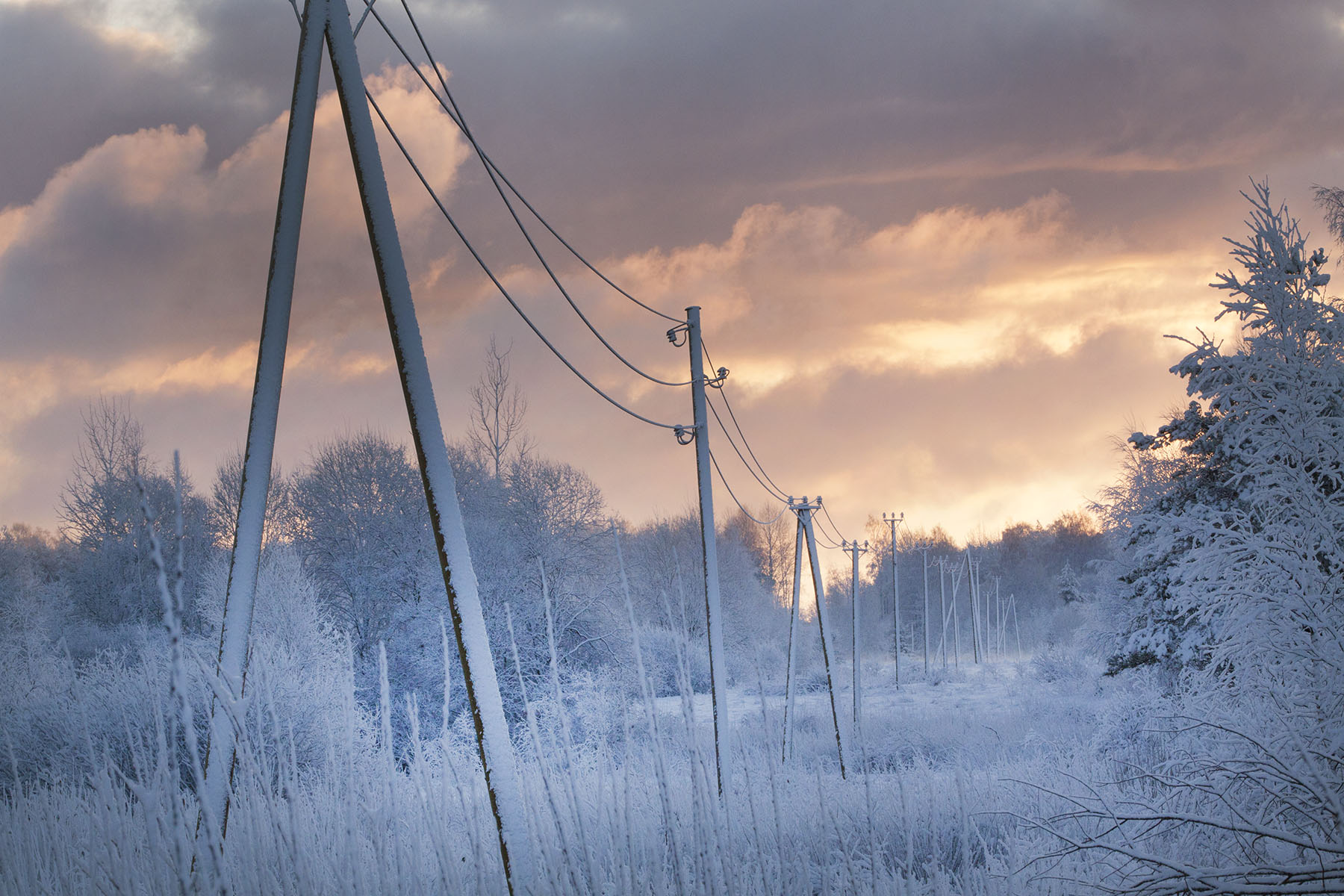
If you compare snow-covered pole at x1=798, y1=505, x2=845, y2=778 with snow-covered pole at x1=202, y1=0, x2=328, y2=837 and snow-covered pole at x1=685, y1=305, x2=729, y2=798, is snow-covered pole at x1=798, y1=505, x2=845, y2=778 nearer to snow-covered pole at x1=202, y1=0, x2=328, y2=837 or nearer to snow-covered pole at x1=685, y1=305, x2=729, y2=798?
snow-covered pole at x1=685, y1=305, x2=729, y2=798

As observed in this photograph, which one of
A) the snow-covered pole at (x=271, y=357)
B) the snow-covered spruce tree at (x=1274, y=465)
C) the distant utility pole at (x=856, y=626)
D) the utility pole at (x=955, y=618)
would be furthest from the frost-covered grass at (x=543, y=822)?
the utility pole at (x=955, y=618)

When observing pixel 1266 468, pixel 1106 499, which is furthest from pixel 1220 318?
pixel 1106 499

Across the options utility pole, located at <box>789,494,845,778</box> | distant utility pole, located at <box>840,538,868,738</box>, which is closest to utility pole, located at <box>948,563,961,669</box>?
distant utility pole, located at <box>840,538,868,738</box>

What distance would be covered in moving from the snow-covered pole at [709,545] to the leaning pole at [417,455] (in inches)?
211

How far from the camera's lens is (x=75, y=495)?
2198 cm

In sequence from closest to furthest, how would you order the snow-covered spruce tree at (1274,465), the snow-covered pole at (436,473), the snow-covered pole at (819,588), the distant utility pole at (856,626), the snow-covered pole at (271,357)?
the snow-covered pole at (436,473) < the snow-covered pole at (271,357) < the snow-covered spruce tree at (1274,465) < the snow-covered pole at (819,588) < the distant utility pole at (856,626)

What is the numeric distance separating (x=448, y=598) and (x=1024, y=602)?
226 ft

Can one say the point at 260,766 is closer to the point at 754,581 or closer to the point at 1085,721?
the point at 1085,721

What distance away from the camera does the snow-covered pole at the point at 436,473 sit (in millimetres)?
3309

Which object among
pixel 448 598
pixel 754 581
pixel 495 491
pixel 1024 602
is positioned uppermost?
pixel 495 491

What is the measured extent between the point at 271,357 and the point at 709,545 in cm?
603

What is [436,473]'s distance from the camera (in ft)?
11.8

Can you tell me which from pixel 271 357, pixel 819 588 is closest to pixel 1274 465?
pixel 819 588

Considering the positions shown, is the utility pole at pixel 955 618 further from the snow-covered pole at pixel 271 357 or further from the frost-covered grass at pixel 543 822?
the snow-covered pole at pixel 271 357
